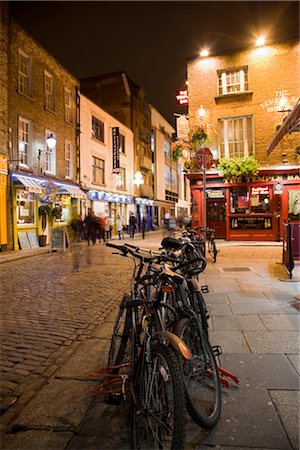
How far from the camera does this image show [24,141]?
17.8m

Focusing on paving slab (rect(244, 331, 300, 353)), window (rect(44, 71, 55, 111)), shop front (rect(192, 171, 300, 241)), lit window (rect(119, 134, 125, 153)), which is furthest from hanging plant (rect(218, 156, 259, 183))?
lit window (rect(119, 134, 125, 153))

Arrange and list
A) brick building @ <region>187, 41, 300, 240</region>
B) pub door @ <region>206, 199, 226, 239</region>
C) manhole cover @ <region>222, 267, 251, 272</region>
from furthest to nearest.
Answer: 1. pub door @ <region>206, 199, 226, 239</region>
2. brick building @ <region>187, 41, 300, 240</region>
3. manhole cover @ <region>222, 267, 251, 272</region>

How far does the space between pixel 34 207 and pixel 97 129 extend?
10839 mm

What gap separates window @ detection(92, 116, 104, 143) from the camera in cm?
2617

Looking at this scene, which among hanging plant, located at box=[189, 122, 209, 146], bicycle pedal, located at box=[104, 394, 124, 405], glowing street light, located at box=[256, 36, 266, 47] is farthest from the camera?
glowing street light, located at box=[256, 36, 266, 47]

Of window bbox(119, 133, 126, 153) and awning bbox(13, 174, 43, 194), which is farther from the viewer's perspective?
window bbox(119, 133, 126, 153)

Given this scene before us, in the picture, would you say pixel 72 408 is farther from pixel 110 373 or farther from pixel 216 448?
pixel 216 448

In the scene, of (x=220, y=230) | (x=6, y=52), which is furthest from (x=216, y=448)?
(x=6, y=52)

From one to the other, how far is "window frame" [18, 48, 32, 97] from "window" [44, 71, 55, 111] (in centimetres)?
161

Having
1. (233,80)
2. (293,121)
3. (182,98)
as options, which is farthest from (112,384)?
(182,98)

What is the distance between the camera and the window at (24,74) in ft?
58.3

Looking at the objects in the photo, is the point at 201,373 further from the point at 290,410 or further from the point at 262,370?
the point at 262,370

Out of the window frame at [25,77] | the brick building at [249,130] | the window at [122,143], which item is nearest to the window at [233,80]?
the brick building at [249,130]

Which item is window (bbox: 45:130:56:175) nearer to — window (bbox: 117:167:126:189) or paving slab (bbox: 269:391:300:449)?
window (bbox: 117:167:126:189)
